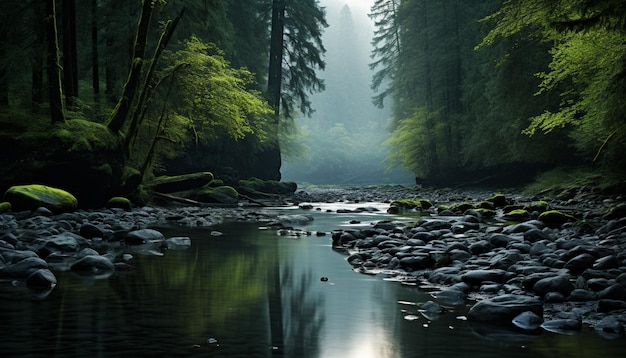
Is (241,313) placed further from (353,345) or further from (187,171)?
(187,171)

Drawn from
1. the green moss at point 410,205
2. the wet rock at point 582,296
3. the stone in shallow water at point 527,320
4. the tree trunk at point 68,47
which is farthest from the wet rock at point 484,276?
the tree trunk at point 68,47

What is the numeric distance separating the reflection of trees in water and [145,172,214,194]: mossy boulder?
12.0 m

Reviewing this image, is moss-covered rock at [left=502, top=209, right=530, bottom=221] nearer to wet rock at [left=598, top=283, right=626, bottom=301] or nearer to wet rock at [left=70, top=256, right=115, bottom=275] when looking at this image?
wet rock at [left=598, top=283, right=626, bottom=301]

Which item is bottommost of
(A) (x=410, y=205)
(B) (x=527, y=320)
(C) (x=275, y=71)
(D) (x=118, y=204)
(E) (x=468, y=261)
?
(B) (x=527, y=320)

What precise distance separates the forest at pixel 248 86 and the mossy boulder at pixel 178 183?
1.48ft

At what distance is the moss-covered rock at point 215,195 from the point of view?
17.3 metres

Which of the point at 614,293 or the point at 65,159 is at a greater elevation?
the point at 65,159

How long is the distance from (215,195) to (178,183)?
118cm

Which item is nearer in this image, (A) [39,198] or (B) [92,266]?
(B) [92,266]

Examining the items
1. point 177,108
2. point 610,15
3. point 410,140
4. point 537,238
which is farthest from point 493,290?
point 410,140

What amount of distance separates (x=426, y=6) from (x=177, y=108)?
66.2 ft

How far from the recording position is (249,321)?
3.46 meters

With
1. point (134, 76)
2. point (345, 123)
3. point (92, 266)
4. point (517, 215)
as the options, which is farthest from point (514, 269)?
point (345, 123)

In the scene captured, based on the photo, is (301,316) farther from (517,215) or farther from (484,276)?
(517,215)
